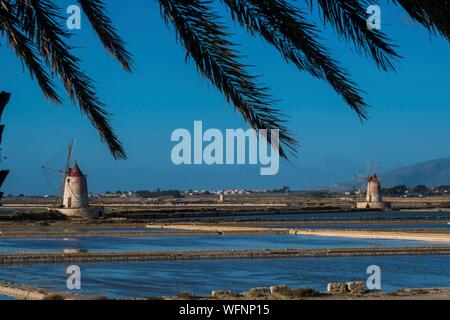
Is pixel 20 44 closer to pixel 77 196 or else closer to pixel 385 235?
pixel 385 235

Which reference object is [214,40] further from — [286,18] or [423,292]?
[423,292]

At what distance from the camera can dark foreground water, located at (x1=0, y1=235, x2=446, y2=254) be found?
30.5 meters

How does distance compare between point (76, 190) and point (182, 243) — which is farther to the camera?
point (76, 190)

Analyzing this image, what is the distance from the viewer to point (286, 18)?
406 cm

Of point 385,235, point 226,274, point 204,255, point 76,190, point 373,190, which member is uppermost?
point 373,190

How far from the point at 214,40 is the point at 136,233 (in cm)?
3840

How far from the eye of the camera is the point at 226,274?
822 inches

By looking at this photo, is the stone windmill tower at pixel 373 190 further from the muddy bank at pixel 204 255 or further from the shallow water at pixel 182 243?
the muddy bank at pixel 204 255

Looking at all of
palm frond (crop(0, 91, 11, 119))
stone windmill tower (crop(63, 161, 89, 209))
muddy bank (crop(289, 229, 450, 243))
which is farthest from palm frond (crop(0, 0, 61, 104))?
stone windmill tower (crop(63, 161, 89, 209))

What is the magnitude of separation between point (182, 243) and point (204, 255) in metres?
8.20

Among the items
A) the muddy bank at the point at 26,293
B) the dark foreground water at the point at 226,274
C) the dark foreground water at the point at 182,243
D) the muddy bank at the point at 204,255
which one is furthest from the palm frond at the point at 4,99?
the dark foreground water at the point at 182,243

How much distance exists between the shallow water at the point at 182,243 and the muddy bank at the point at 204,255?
3.17 m

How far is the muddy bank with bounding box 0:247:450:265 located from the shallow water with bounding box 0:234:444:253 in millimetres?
3168

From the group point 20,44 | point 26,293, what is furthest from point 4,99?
point 26,293
